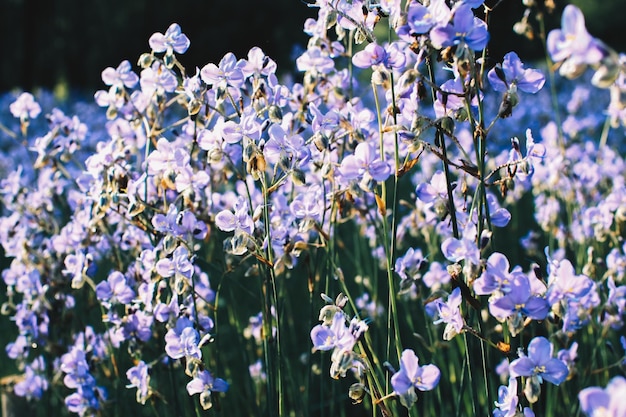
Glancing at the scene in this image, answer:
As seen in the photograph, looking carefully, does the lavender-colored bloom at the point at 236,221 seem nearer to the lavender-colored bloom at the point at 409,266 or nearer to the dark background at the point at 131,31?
the lavender-colored bloom at the point at 409,266

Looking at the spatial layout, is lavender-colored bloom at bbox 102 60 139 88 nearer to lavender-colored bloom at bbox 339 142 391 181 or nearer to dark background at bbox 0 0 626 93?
lavender-colored bloom at bbox 339 142 391 181

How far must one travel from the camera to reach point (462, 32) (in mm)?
1104

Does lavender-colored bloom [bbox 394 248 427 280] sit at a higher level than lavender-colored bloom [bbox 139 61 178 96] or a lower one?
lower

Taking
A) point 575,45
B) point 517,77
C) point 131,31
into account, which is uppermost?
point 131,31

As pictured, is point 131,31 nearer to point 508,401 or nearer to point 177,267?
point 177,267

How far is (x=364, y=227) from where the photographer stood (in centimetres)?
234

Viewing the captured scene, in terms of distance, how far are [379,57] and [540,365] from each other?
61cm

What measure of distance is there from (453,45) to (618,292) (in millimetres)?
1002

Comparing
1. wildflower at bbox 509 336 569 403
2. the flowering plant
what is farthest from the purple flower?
wildflower at bbox 509 336 569 403

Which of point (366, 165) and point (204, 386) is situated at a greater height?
point (366, 165)

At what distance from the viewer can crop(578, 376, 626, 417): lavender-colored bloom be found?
71 centimetres

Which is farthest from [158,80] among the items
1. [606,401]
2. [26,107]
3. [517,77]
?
[606,401]

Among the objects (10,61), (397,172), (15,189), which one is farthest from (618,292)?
(10,61)

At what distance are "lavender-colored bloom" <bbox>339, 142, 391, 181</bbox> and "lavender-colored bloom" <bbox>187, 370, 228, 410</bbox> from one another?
522 mm
